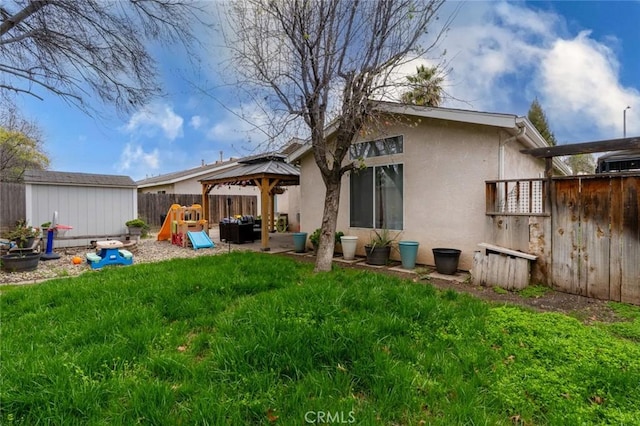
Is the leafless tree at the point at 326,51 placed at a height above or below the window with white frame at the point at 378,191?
above

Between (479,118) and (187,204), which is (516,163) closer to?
(479,118)

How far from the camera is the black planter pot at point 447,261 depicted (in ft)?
21.2

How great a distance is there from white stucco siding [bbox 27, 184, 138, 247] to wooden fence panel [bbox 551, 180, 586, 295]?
42.3ft

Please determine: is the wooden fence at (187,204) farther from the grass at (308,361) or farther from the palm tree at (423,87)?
the palm tree at (423,87)

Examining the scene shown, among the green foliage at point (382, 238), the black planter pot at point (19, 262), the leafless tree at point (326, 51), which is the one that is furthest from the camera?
the green foliage at point (382, 238)

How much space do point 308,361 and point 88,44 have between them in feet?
22.5

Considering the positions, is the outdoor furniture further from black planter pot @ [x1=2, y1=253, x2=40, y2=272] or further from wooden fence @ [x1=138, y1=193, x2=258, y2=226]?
wooden fence @ [x1=138, y1=193, x2=258, y2=226]

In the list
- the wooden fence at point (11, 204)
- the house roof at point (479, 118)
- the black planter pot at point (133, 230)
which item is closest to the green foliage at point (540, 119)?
the house roof at point (479, 118)

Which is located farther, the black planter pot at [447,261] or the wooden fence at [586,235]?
the black planter pot at [447,261]

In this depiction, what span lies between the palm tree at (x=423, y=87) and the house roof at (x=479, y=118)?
17cm

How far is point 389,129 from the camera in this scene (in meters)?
7.91

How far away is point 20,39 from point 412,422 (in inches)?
313

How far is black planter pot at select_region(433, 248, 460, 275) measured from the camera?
6457 millimetres

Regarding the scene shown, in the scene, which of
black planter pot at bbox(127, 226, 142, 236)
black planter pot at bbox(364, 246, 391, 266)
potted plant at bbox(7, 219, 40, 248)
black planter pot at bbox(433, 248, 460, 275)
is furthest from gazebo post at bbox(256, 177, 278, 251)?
potted plant at bbox(7, 219, 40, 248)
